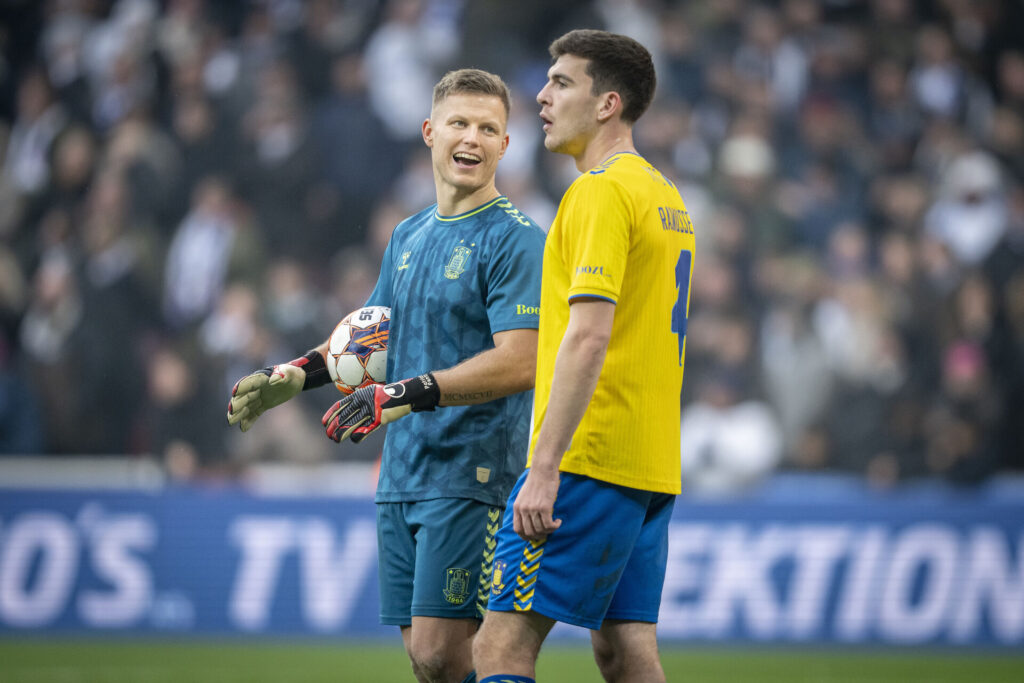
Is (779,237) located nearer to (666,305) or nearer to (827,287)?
(827,287)

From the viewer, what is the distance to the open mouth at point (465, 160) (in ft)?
14.6

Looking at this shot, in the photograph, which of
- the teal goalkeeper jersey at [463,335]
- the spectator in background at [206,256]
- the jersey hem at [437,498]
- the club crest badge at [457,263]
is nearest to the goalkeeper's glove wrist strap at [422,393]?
the teal goalkeeper jersey at [463,335]

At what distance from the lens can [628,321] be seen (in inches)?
142

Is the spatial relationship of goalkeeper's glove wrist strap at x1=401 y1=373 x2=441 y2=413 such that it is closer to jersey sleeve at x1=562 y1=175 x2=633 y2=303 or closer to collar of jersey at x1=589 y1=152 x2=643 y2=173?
jersey sleeve at x1=562 y1=175 x2=633 y2=303

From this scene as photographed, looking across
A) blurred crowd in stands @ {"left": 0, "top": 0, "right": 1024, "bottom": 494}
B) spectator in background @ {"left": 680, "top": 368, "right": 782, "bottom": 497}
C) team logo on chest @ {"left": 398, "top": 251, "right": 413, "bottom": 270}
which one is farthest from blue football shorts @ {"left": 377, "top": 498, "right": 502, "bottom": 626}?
blurred crowd in stands @ {"left": 0, "top": 0, "right": 1024, "bottom": 494}

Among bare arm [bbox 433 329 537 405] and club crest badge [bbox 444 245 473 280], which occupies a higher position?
club crest badge [bbox 444 245 473 280]

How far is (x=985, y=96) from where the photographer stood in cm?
1300

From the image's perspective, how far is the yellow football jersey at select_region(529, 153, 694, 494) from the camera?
3527 millimetres

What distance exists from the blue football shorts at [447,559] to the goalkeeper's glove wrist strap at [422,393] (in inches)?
15.3

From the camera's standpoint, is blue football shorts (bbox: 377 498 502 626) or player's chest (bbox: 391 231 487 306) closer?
blue football shorts (bbox: 377 498 502 626)

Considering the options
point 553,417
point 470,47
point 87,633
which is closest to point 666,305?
point 553,417

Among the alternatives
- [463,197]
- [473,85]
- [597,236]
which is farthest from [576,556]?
[473,85]

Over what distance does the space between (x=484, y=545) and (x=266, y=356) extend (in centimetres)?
730

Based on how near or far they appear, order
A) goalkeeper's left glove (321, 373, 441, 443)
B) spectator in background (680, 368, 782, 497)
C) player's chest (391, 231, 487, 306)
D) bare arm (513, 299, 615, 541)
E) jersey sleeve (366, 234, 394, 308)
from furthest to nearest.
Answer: spectator in background (680, 368, 782, 497) < jersey sleeve (366, 234, 394, 308) < player's chest (391, 231, 487, 306) < goalkeeper's left glove (321, 373, 441, 443) < bare arm (513, 299, 615, 541)
